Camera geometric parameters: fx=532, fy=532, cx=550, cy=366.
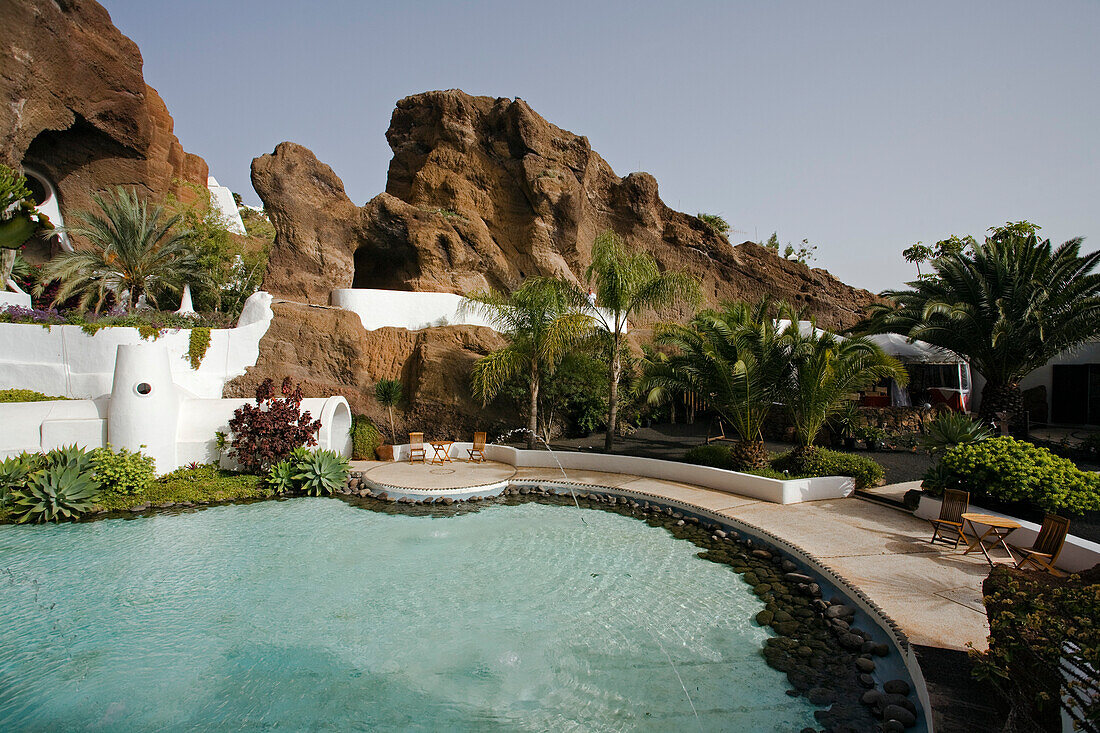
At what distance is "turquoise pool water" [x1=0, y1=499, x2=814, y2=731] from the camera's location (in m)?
4.91

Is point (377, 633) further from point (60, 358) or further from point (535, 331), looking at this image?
point (60, 358)

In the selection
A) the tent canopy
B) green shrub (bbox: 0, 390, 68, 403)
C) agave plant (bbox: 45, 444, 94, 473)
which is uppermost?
the tent canopy

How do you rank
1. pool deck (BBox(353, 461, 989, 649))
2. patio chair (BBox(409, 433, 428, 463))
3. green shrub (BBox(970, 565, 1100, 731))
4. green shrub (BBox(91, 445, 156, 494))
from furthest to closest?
patio chair (BBox(409, 433, 428, 463)) < green shrub (BBox(91, 445, 156, 494)) < pool deck (BBox(353, 461, 989, 649)) < green shrub (BBox(970, 565, 1100, 731))

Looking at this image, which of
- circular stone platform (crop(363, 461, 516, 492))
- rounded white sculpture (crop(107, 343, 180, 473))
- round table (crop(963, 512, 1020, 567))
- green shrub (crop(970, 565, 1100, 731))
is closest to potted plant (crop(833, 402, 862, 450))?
round table (crop(963, 512, 1020, 567))

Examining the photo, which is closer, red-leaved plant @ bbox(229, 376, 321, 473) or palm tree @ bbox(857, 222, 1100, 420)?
palm tree @ bbox(857, 222, 1100, 420)

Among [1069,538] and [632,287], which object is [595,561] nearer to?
[1069,538]

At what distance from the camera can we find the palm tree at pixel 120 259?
59.5 feet

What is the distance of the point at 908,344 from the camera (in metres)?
17.8

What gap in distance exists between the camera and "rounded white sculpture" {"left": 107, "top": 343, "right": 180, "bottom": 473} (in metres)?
12.1

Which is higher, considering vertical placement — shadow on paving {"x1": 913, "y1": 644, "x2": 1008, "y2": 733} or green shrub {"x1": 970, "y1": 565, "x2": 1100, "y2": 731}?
green shrub {"x1": 970, "y1": 565, "x2": 1100, "y2": 731}

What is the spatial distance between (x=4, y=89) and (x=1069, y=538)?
31.7 metres

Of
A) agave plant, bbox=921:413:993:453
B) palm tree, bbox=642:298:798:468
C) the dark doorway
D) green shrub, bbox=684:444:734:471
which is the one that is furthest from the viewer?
the dark doorway

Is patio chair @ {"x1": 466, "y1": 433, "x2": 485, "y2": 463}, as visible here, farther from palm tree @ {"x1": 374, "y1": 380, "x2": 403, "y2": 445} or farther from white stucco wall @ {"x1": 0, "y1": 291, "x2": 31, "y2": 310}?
white stucco wall @ {"x1": 0, "y1": 291, "x2": 31, "y2": 310}

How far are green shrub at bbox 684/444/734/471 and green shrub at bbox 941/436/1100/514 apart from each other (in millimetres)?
4612
